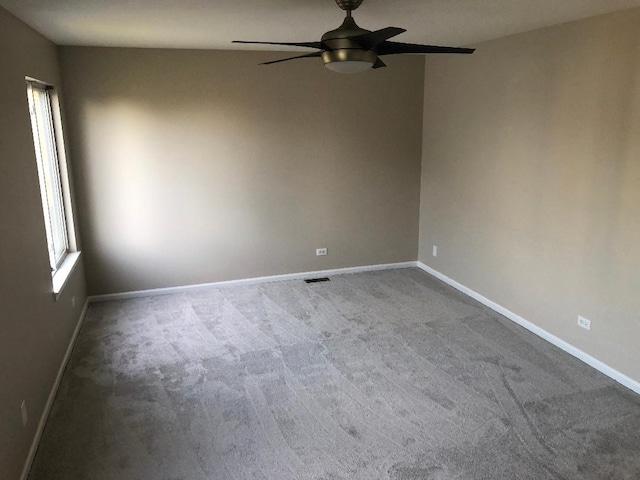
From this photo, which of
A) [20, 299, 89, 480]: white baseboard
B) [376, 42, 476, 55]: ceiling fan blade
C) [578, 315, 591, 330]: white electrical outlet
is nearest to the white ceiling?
[376, 42, 476, 55]: ceiling fan blade

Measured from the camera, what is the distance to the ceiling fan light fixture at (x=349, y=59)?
2350 mm

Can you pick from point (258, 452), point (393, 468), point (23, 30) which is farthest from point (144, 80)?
point (393, 468)

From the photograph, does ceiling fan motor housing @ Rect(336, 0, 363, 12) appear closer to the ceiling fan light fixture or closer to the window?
the ceiling fan light fixture

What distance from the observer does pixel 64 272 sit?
155 inches

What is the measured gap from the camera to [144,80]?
4664 mm

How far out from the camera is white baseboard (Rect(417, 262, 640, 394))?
332cm

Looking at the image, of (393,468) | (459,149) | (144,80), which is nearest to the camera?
(393,468)

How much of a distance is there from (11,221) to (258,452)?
1.85 m

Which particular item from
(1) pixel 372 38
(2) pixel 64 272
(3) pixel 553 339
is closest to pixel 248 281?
(2) pixel 64 272

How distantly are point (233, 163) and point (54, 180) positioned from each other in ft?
5.52

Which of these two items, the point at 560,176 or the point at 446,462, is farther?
the point at 560,176

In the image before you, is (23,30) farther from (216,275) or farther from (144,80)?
(216,275)

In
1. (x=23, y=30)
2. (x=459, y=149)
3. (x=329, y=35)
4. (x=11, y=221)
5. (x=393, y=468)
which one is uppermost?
(x=23, y=30)

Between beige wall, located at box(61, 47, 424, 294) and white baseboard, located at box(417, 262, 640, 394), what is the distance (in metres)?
1.16
